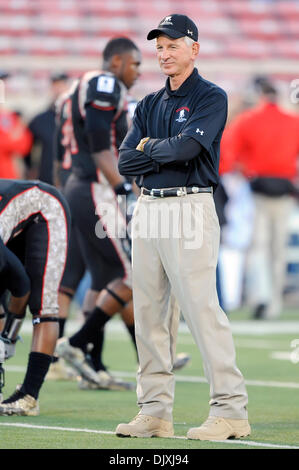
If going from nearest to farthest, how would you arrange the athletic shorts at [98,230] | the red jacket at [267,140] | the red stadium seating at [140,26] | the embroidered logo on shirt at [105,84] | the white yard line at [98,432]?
the white yard line at [98,432], the embroidered logo on shirt at [105,84], the athletic shorts at [98,230], the red jacket at [267,140], the red stadium seating at [140,26]

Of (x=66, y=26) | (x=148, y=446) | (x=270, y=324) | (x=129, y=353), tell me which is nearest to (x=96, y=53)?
(x=66, y=26)

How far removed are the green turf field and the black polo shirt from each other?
1186 mm

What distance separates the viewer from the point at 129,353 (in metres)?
9.37

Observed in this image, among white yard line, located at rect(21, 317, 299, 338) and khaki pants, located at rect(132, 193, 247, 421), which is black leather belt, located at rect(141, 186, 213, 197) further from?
white yard line, located at rect(21, 317, 299, 338)

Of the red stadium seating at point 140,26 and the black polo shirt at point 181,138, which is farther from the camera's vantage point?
the red stadium seating at point 140,26

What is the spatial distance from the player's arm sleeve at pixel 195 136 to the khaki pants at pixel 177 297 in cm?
20

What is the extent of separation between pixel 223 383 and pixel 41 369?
1336mm

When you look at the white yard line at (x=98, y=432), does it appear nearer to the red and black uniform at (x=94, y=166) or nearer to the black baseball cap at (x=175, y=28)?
the black baseball cap at (x=175, y=28)

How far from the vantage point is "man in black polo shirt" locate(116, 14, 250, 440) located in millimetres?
4730

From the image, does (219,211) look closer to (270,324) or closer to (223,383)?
(270,324)

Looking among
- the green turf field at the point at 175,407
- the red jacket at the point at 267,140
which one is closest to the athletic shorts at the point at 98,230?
the green turf field at the point at 175,407

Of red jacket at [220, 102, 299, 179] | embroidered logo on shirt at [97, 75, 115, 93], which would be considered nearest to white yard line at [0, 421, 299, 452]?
embroidered logo on shirt at [97, 75, 115, 93]

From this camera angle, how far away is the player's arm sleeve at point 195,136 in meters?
4.70

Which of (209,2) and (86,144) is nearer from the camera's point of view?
(86,144)
